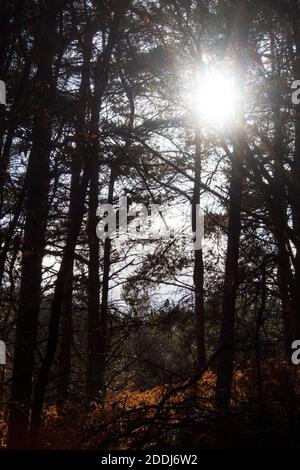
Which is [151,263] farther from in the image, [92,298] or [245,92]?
[245,92]

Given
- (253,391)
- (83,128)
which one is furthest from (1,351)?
(253,391)

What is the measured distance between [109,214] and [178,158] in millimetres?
2460

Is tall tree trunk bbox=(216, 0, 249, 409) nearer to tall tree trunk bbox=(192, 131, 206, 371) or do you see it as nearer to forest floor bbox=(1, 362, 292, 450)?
forest floor bbox=(1, 362, 292, 450)

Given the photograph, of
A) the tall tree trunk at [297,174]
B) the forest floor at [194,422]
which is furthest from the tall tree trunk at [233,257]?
the tall tree trunk at [297,174]

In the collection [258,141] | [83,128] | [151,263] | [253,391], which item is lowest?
[253,391]

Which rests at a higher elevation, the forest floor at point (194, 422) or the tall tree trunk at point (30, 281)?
the tall tree trunk at point (30, 281)

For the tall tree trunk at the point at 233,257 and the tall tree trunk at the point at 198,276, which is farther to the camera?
the tall tree trunk at the point at 198,276

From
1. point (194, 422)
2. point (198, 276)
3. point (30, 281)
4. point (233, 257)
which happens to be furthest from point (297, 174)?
point (194, 422)

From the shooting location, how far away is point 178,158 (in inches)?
423

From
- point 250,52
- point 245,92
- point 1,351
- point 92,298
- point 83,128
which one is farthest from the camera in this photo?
point 92,298

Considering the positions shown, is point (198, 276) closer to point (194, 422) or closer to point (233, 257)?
point (233, 257)

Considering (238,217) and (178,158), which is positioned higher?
(178,158)

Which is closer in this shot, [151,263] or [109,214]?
[151,263]

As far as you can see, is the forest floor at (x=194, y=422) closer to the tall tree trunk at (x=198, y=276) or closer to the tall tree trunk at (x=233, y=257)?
the tall tree trunk at (x=233, y=257)
